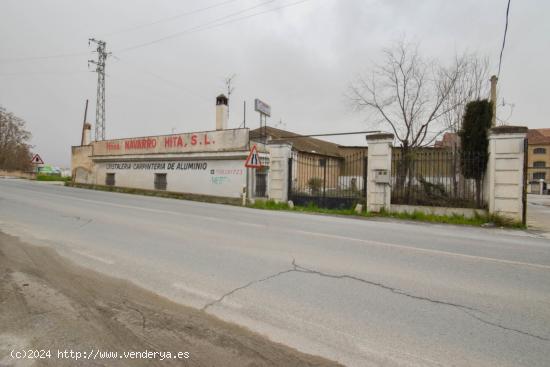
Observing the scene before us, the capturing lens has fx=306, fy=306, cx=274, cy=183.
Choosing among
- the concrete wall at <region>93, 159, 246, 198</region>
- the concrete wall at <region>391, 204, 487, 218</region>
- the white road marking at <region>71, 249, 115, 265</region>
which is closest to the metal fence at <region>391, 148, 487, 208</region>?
the concrete wall at <region>391, 204, 487, 218</region>

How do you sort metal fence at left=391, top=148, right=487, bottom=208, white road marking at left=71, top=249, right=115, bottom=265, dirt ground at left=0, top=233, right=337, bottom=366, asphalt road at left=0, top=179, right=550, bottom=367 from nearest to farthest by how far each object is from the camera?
dirt ground at left=0, top=233, right=337, bottom=366 < asphalt road at left=0, top=179, right=550, bottom=367 < white road marking at left=71, top=249, right=115, bottom=265 < metal fence at left=391, top=148, right=487, bottom=208

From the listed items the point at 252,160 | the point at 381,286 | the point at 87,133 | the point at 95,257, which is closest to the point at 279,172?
the point at 252,160

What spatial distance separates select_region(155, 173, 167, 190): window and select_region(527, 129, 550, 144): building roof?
2747 inches

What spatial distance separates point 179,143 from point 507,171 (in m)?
Answer: 17.0

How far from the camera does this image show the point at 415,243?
6699mm

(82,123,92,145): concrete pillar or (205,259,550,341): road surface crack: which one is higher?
(82,123,92,145): concrete pillar

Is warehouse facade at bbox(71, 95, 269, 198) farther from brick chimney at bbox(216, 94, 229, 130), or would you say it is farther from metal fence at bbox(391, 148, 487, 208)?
metal fence at bbox(391, 148, 487, 208)

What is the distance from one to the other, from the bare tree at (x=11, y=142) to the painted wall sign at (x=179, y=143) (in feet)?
128

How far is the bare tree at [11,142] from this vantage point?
5009cm

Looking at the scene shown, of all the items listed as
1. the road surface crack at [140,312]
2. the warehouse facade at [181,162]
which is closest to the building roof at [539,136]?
the warehouse facade at [181,162]

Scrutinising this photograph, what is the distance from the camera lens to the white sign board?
1720 cm

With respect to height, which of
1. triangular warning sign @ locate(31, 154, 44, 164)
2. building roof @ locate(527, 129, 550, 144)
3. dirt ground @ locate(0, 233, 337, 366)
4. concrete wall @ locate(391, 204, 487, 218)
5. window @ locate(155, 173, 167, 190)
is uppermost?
building roof @ locate(527, 129, 550, 144)

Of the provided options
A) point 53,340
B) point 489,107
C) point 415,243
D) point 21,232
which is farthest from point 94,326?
point 489,107

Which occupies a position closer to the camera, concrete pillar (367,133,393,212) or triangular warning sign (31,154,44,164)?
concrete pillar (367,133,393,212)
